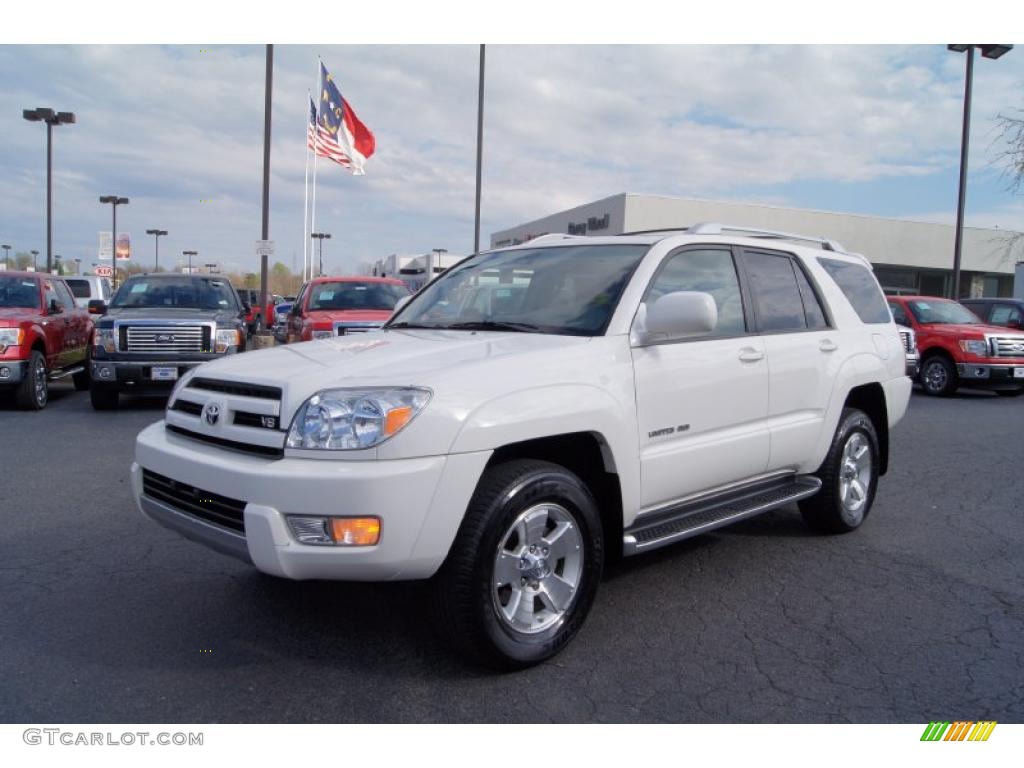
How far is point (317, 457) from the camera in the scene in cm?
298

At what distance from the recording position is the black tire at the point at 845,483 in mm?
5051

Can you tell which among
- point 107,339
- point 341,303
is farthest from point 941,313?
point 107,339

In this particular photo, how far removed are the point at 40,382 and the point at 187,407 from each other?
848cm

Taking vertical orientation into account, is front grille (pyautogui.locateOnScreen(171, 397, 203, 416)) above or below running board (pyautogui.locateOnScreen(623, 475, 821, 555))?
above

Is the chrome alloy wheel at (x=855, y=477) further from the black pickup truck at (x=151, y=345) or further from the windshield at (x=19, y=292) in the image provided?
the windshield at (x=19, y=292)

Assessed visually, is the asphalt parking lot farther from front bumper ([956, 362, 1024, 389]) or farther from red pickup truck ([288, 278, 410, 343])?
front bumper ([956, 362, 1024, 389])

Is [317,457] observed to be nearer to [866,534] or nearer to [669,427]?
[669,427]

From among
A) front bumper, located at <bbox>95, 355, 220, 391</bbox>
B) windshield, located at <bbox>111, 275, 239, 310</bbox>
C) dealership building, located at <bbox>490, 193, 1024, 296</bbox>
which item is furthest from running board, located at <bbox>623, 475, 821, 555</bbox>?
dealership building, located at <bbox>490, 193, 1024, 296</bbox>

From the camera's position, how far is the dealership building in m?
34.1

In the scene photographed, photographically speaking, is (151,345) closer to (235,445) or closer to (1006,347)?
(235,445)

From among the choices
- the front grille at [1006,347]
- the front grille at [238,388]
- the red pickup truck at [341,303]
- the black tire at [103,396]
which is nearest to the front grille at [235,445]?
the front grille at [238,388]

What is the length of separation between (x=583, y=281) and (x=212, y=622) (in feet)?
7.82

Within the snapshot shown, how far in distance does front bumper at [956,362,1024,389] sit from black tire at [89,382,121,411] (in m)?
12.9

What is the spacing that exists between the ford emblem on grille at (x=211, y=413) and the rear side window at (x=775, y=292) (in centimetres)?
286
